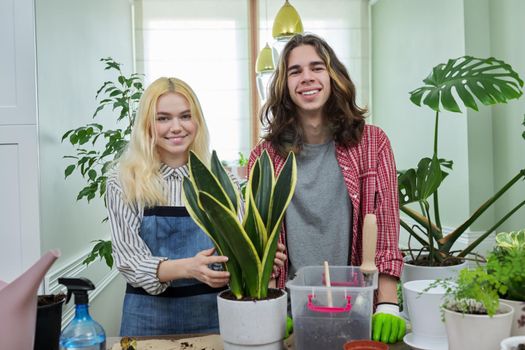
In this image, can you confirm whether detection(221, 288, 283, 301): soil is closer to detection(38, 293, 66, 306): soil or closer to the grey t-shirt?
detection(38, 293, 66, 306): soil

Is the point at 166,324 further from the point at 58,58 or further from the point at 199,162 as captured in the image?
the point at 58,58

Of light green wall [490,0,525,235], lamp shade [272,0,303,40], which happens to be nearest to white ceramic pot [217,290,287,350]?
lamp shade [272,0,303,40]

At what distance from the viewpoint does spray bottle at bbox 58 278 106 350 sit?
94 cm

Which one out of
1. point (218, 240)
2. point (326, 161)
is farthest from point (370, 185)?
point (218, 240)

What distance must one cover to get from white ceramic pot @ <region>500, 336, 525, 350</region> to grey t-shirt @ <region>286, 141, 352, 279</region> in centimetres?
76

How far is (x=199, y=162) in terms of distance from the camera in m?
1.02

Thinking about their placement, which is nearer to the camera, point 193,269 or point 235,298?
point 235,298

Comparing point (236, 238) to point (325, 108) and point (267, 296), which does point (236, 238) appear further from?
point (325, 108)

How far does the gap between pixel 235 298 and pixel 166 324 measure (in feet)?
1.44

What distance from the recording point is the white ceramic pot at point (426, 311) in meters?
0.95

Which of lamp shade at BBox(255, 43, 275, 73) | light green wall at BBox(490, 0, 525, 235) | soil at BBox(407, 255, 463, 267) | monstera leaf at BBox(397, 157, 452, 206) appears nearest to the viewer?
soil at BBox(407, 255, 463, 267)

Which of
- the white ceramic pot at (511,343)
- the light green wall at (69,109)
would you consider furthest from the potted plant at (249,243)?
the light green wall at (69,109)

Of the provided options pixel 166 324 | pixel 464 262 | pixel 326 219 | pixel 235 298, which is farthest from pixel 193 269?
pixel 464 262

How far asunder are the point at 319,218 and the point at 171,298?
0.47 m
